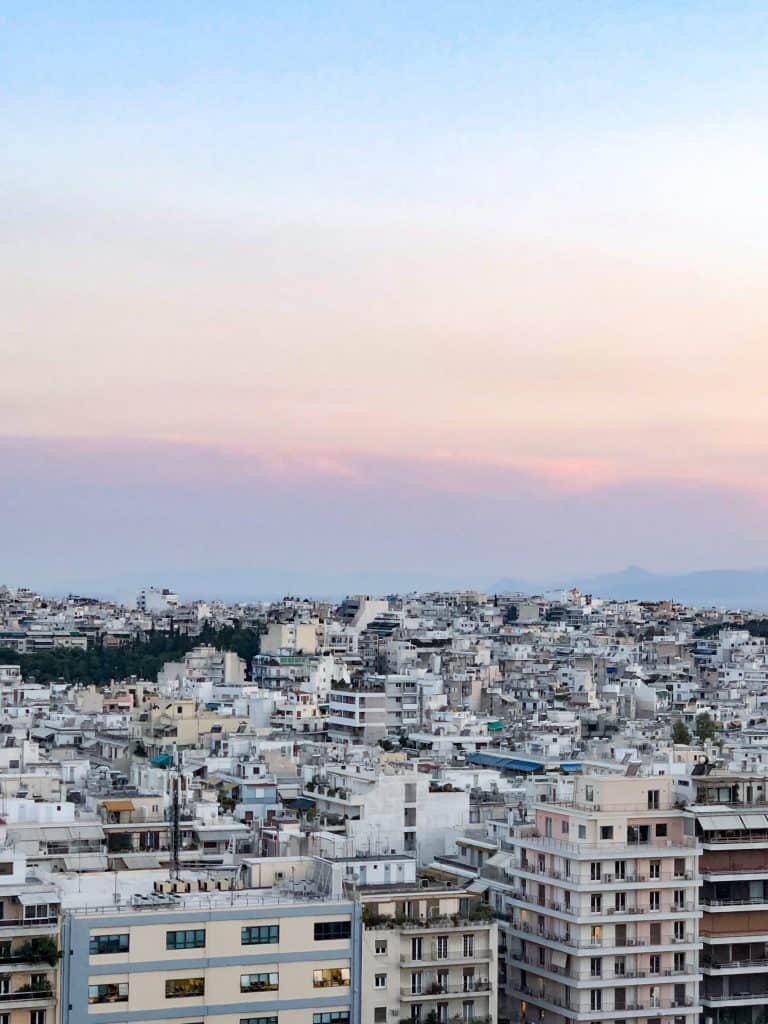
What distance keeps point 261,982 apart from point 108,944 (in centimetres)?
230

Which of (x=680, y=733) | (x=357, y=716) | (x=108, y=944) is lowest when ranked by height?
(x=108, y=944)

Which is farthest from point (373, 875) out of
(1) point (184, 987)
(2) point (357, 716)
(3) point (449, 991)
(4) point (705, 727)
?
(4) point (705, 727)

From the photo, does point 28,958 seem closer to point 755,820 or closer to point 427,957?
point 427,957

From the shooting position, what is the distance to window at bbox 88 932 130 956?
2680 centimetres

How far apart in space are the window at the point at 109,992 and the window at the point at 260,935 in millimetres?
1756

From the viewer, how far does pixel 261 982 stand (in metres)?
27.7

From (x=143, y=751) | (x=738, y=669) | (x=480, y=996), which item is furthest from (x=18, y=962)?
(x=738, y=669)

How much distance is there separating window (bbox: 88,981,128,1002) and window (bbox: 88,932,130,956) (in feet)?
1.48

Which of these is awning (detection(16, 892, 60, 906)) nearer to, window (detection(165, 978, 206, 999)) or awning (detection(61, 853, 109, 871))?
window (detection(165, 978, 206, 999))

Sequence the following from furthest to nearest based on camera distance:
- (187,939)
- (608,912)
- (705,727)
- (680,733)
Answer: (705,727)
(680,733)
(608,912)
(187,939)

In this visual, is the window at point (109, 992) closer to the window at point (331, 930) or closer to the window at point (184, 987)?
the window at point (184, 987)

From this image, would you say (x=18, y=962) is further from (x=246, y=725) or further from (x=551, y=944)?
(x=246, y=725)

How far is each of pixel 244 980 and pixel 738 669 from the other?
68254 millimetres

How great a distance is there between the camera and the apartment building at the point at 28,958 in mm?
26328
